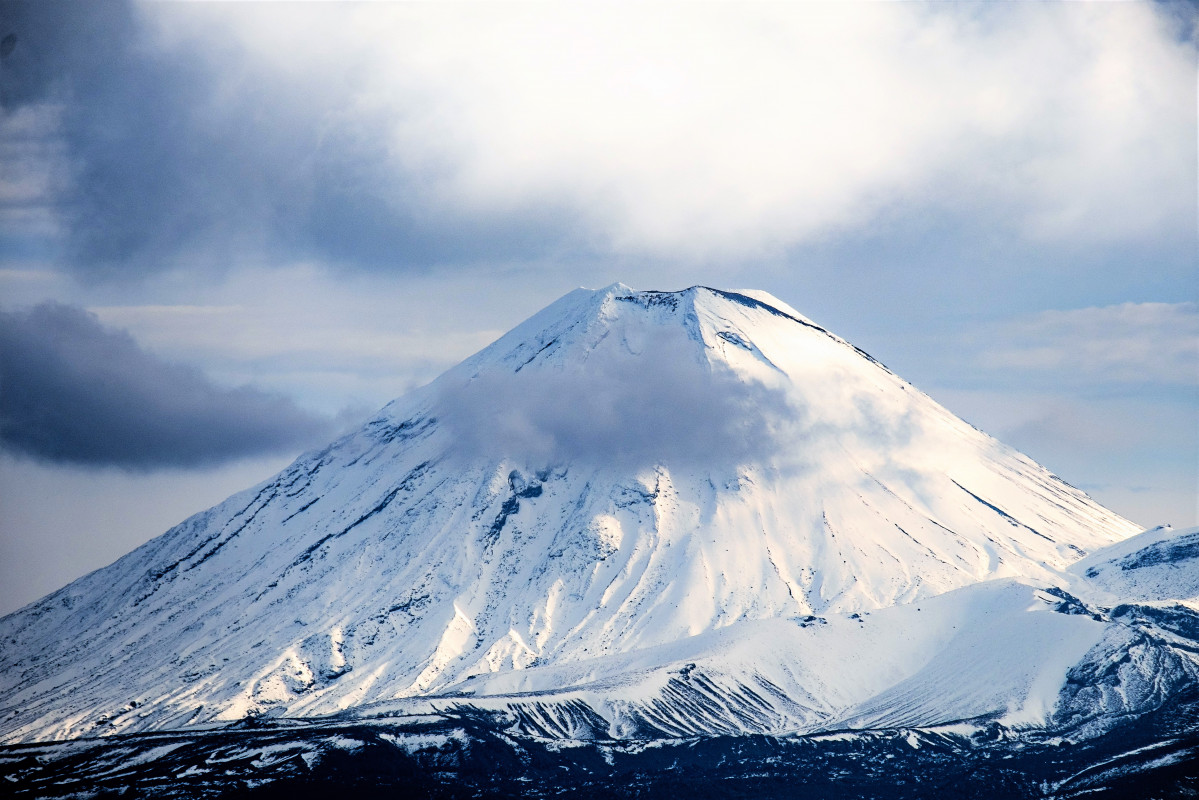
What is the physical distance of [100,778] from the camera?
560ft

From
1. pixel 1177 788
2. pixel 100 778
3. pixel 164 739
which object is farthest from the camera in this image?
pixel 164 739

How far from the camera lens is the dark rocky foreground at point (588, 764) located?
544 feet

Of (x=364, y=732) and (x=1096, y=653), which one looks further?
(x=1096, y=653)

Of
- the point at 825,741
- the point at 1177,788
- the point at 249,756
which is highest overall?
the point at 249,756

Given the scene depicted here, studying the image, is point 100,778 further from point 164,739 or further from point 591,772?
point 591,772

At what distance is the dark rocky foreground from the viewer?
544ft

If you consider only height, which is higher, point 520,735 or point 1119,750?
point 520,735

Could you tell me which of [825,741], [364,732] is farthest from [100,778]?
[825,741]

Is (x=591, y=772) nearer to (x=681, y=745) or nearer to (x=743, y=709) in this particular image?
(x=681, y=745)

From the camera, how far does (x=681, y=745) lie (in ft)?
591

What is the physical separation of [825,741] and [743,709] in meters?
15.1

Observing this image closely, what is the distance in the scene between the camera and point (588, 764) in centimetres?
17450

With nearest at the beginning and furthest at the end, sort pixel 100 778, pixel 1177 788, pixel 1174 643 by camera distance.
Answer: pixel 1177 788 < pixel 100 778 < pixel 1174 643

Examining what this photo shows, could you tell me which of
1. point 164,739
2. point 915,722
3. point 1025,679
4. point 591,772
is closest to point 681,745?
point 591,772
